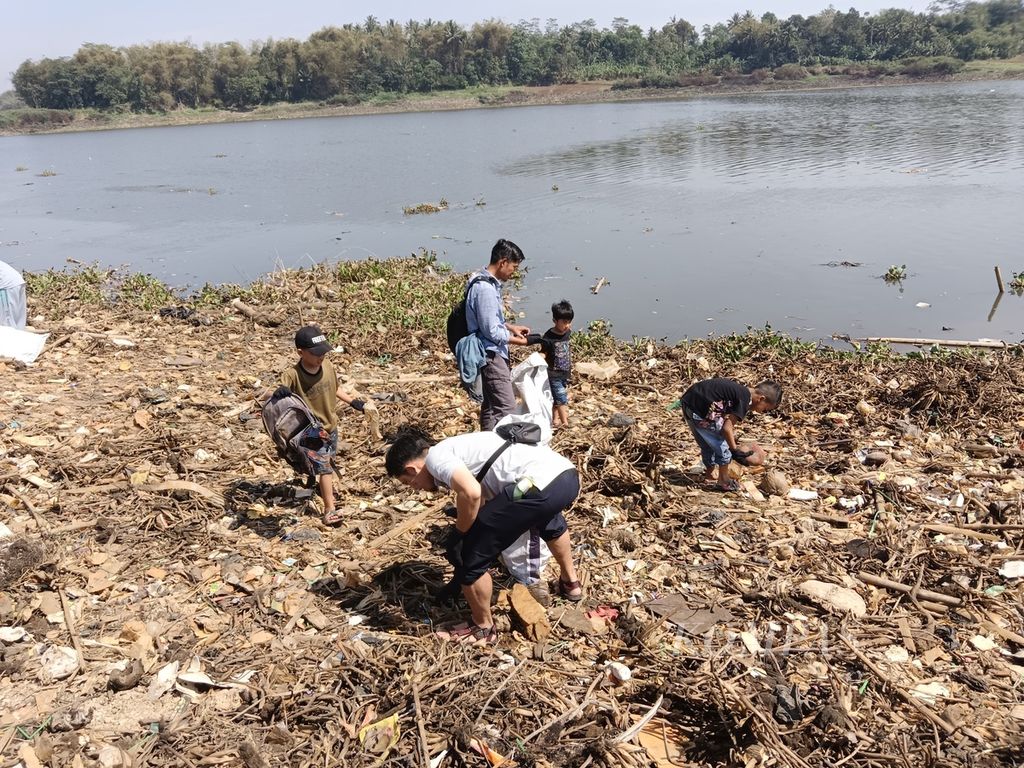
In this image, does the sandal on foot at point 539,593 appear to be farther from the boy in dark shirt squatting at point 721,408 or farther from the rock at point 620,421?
the rock at point 620,421

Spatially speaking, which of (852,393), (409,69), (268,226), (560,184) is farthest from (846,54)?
(852,393)

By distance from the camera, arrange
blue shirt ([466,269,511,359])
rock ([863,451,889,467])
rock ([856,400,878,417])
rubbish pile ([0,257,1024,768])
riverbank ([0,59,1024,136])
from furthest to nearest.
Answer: riverbank ([0,59,1024,136]) → rock ([856,400,878,417]) → rock ([863,451,889,467]) → blue shirt ([466,269,511,359]) → rubbish pile ([0,257,1024,768])

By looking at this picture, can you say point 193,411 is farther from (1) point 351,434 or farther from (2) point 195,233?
(2) point 195,233

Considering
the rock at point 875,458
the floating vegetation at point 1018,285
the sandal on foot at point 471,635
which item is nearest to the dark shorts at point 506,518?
the sandal on foot at point 471,635

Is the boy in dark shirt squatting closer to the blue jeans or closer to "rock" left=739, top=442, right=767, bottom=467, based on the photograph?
the blue jeans

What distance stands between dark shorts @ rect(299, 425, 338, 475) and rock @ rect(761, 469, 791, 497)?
3295mm

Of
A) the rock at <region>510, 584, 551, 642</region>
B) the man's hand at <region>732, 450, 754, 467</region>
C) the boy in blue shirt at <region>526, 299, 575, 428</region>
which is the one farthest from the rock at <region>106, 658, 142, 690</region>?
the man's hand at <region>732, 450, 754, 467</region>

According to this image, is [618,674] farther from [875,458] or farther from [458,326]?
[875,458]

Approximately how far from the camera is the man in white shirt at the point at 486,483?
370cm

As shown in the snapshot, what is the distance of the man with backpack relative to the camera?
17.5 ft

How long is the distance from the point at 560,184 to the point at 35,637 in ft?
73.3

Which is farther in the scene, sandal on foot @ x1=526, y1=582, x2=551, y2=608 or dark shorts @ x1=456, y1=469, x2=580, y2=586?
sandal on foot @ x1=526, y1=582, x2=551, y2=608

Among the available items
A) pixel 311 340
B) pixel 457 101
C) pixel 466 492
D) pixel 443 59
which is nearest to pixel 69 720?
pixel 466 492

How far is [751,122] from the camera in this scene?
4012 cm
